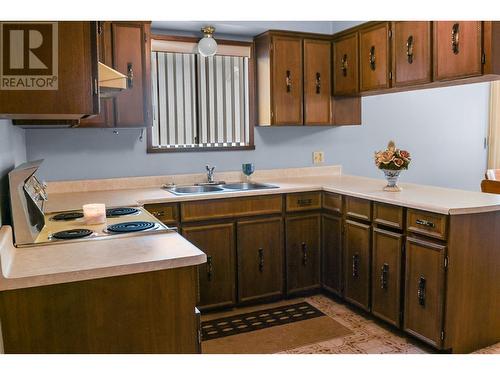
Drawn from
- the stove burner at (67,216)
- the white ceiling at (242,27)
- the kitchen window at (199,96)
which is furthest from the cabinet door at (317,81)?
the stove burner at (67,216)

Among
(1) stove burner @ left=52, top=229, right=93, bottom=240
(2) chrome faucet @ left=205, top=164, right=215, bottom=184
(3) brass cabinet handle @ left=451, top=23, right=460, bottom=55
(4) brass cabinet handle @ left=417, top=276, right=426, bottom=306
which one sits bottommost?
(4) brass cabinet handle @ left=417, top=276, right=426, bottom=306

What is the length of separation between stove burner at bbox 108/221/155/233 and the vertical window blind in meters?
1.63

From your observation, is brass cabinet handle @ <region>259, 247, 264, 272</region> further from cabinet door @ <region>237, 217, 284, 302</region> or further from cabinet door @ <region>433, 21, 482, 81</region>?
cabinet door @ <region>433, 21, 482, 81</region>

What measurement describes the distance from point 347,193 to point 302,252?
63 centimetres

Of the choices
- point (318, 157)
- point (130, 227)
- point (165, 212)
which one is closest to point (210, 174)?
point (165, 212)

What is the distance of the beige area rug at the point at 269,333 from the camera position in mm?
2773

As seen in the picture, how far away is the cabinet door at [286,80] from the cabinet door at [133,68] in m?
1.04

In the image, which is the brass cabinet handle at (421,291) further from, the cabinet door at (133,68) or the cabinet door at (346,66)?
the cabinet door at (133,68)

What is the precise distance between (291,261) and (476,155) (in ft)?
9.65

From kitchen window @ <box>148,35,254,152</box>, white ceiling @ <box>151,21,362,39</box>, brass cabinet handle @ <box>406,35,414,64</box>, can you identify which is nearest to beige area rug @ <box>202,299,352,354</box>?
kitchen window @ <box>148,35,254,152</box>

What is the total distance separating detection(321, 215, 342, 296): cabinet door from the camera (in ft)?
11.2

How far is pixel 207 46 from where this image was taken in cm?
361

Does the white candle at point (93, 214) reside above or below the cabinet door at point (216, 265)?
above

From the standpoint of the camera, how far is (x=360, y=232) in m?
3.15
